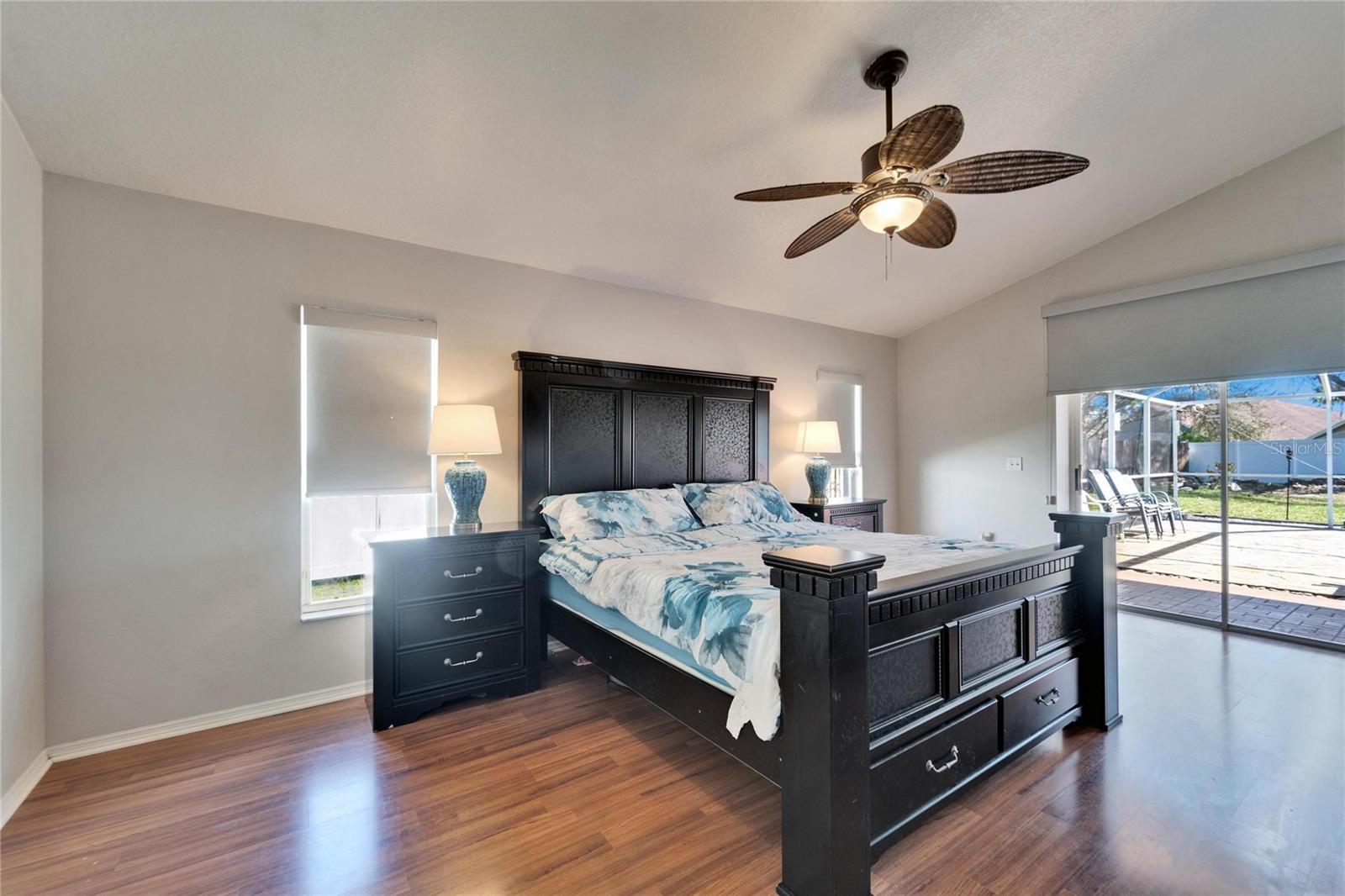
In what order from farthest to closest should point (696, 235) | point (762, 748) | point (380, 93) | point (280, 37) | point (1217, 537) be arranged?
1. point (1217, 537)
2. point (696, 235)
3. point (380, 93)
4. point (280, 37)
5. point (762, 748)

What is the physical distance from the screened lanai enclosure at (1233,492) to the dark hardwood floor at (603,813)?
1.57 metres

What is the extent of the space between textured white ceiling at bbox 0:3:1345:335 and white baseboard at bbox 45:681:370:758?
2459mm

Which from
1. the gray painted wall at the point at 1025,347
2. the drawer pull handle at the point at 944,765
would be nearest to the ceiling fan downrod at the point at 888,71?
the drawer pull handle at the point at 944,765

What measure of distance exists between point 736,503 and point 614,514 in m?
0.88

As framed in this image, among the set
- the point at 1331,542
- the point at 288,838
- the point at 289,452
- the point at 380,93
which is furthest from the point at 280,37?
the point at 1331,542

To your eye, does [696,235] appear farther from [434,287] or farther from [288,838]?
[288,838]

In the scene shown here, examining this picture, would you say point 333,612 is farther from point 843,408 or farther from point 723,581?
point 843,408

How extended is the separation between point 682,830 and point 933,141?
2435 mm

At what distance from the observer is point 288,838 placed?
182cm

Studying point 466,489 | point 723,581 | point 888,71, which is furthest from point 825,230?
point 466,489

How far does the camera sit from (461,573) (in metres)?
2.76

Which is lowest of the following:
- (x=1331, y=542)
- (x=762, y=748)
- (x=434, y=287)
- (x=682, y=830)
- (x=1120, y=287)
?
(x=682, y=830)

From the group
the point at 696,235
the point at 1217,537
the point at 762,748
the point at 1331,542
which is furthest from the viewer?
the point at 1217,537

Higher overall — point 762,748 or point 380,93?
point 380,93
